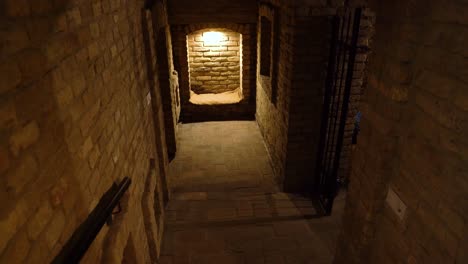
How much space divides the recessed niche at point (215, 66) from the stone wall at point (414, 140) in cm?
577

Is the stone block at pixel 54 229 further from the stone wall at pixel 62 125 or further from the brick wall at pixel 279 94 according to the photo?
the brick wall at pixel 279 94

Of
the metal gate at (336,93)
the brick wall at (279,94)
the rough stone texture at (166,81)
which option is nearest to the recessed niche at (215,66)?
the brick wall at (279,94)

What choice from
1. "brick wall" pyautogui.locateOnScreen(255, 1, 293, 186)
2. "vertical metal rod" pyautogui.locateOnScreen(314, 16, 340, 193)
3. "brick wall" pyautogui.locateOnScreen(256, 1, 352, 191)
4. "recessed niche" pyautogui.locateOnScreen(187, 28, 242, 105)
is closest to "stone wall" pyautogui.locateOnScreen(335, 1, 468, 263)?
"vertical metal rod" pyautogui.locateOnScreen(314, 16, 340, 193)

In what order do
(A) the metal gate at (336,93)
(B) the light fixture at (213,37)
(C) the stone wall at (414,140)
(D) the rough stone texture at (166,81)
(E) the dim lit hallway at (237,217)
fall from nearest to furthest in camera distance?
(C) the stone wall at (414,140), (A) the metal gate at (336,93), (E) the dim lit hallway at (237,217), (D) the rough stone texture at (166,81), (B) the light fixture at (213,37)

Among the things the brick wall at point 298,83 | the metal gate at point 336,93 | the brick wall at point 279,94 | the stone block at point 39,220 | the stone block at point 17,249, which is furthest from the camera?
the brick wall at point 279,94

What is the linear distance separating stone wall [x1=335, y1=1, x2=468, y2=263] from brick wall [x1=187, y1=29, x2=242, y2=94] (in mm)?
5830

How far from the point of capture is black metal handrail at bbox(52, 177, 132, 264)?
150 centimetres

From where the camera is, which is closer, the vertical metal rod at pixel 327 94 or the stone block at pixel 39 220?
the stone block at pixel 39 220

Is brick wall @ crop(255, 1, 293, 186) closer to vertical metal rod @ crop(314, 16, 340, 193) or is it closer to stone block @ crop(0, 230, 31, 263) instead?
vertical metal rod @ crop(314, 16, 340, 193)

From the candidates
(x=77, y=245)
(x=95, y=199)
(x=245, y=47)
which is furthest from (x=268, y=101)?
(x=77, y=245)

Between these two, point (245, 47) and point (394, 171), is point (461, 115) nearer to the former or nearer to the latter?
point (394, 171)

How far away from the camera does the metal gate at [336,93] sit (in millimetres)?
3748

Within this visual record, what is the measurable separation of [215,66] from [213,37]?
73cm

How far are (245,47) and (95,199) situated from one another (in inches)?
240
